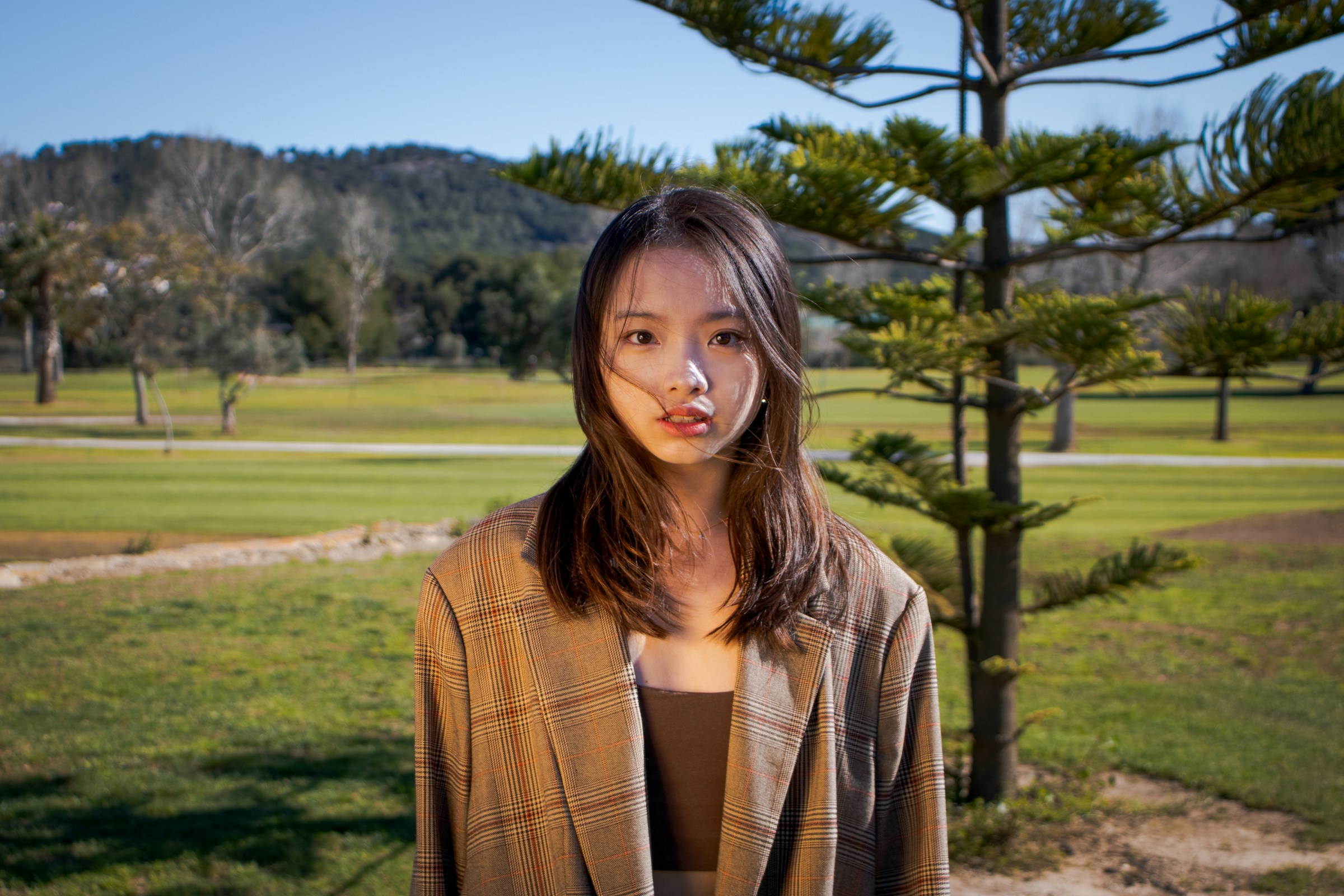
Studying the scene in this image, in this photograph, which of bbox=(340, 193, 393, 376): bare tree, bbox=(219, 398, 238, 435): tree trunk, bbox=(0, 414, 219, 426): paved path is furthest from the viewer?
bbox=(340, 193, 393, 376): bare tree

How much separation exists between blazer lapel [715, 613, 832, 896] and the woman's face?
0.26 metres

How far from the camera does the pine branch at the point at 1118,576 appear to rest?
10.2 ft

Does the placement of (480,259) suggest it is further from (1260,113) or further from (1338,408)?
(1260,113)

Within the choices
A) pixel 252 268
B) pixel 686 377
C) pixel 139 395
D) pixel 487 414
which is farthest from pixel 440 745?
pixel 487 414

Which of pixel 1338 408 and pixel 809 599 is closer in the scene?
pixel 809 599

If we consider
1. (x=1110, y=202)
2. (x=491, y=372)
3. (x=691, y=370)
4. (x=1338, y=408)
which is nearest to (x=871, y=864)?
(x=691, y=370)

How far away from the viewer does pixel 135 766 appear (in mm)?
3760

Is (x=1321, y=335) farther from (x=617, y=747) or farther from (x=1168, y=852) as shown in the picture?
(x=617, y=747)

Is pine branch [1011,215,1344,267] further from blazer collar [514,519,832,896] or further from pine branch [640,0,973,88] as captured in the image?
A: blazer collar [514,519,832,896]

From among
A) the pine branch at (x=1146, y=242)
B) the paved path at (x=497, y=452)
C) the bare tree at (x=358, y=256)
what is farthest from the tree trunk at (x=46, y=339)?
the bare tree at (x=358, y=256)

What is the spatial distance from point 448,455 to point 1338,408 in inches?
813

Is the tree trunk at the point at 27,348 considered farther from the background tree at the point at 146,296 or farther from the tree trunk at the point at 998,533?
the tree trunk at the point at 998,533

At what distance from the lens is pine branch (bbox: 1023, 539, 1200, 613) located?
3.10 meters

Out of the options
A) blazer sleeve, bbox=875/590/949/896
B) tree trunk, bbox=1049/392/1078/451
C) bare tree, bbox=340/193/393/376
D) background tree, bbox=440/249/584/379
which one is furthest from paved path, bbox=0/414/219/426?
tree trunk, bbox=1049/392/1078/451
